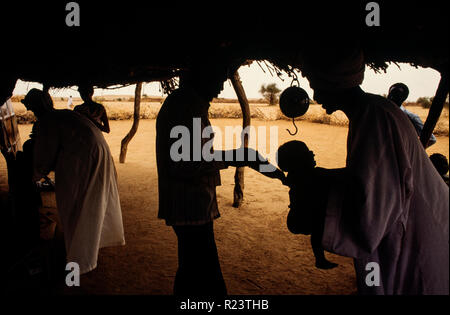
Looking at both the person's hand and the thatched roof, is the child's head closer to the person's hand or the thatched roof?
the person's hand

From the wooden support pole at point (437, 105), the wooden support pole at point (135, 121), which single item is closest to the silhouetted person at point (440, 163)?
the wooden support pole at point (437, 105)

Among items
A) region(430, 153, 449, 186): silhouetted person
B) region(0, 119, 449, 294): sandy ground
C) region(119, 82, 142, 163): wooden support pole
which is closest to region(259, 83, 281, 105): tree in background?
region(119, 82, 142, 163): wooden support pole

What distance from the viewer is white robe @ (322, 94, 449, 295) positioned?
1232mm

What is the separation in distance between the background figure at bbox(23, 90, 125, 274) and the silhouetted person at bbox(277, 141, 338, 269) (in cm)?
201

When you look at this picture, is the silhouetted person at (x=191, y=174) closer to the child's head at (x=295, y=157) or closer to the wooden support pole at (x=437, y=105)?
the child's head at (x=295, y=157)

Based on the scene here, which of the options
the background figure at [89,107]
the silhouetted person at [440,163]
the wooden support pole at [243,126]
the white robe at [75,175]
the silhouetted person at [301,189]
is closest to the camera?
the silhouetted person at [301,189]

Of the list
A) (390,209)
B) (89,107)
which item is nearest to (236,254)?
(390,209)

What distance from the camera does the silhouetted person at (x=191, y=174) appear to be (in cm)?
191

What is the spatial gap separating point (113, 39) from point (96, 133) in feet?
3.17

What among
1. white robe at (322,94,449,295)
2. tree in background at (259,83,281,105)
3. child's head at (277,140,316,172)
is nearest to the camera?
white robe at (322,94,449,295)

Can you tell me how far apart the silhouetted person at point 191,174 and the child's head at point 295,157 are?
7.5 inches

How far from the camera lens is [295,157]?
1630mm
